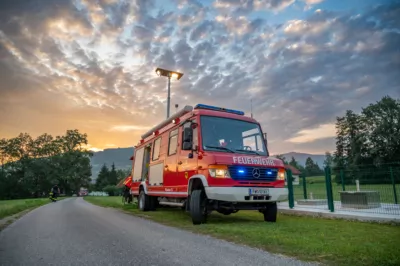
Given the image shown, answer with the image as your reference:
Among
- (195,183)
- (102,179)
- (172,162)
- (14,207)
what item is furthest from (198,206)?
(102,179)

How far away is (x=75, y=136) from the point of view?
7794 cm

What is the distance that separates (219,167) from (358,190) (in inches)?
215

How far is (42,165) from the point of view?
72.5 metres

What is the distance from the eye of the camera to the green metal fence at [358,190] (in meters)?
8.73

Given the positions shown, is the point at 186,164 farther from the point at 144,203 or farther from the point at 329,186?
the point at 329,186

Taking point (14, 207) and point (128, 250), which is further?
point (14, 207)

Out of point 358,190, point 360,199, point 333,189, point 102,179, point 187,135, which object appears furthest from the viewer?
point 102,179

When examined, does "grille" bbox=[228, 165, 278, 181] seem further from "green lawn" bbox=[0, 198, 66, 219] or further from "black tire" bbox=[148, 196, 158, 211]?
"green lawn" bbox=[0, 198, 66, 219]

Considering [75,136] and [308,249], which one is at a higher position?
[75,136]

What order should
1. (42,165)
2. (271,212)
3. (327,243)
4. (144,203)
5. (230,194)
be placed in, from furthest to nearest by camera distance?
(42,165) → (144,203) → (271,212) → (230,194) → (327,243)

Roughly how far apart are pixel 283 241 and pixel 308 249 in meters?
0.63

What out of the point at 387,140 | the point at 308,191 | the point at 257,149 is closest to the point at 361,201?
the point at 308,191

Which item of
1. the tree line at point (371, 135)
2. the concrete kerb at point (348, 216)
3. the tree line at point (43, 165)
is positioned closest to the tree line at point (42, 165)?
the tree line at point (43, 165)

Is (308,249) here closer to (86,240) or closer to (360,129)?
(86,240)
